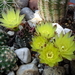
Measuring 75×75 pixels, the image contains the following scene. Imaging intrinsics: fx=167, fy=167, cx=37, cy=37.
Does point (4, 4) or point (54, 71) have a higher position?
point (4, 4)

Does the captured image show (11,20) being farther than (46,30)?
Yes

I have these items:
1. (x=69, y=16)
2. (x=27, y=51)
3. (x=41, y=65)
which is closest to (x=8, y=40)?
(x=27, y=51)

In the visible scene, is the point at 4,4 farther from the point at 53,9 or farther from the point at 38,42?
the point at 38,42

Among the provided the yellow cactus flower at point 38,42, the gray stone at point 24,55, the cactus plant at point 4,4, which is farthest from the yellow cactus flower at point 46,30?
the cactus plant at point 4,4

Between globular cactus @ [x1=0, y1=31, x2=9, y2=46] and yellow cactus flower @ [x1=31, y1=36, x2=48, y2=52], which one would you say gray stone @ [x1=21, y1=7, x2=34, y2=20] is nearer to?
globular cactus @ [x1=0, y1=31, x2=9, y2=46]

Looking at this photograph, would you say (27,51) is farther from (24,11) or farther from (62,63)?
(24,11)

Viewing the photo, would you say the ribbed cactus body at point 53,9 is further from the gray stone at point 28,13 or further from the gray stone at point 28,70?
the gray stone at point 28,70

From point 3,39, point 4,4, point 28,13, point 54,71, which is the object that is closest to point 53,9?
point 28,13
